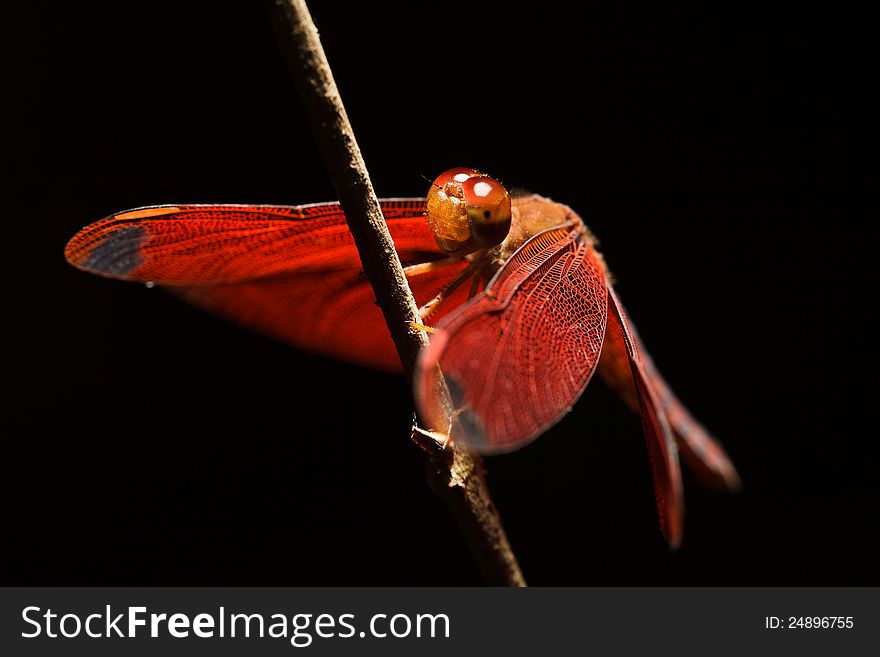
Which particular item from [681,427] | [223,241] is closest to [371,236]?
[223,241]

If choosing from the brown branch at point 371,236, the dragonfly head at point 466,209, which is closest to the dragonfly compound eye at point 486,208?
the dragonfly head at point 466,209

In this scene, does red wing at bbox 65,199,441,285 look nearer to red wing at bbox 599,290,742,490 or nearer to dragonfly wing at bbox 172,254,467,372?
dragonfly wing at bbox 172,254,467,372

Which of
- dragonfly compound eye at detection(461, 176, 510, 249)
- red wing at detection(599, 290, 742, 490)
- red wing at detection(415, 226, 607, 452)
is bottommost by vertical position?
red wing at detection(599, 290, 742, 490)

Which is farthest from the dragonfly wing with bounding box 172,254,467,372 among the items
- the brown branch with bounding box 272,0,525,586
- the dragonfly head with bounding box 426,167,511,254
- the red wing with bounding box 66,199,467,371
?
the brown branch with bounding box 272,0,525,586

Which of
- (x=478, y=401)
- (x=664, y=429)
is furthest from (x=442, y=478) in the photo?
(x=664, y=429)

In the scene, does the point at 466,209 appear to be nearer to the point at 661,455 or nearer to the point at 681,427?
the point at 661,455

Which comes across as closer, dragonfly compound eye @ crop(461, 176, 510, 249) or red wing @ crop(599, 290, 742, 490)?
dragonfly compound eye @ crop(461, 176, 510, 249)

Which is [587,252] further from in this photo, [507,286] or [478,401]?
[478,401]
